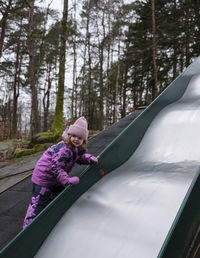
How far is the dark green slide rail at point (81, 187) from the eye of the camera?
1.53 m

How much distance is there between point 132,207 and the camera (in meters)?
1.95

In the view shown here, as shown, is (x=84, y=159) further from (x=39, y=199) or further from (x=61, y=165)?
(x=39, y=199)

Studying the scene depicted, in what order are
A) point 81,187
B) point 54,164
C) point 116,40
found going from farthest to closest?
point 116,40
point 81,187
point 54,164

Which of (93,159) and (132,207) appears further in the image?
(93,159)

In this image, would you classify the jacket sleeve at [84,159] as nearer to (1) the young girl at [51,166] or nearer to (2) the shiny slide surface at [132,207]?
(1) the young girl at [51,166]

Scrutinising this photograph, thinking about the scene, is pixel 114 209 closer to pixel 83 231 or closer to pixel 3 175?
pixel 83 231

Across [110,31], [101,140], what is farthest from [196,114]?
[110,31]

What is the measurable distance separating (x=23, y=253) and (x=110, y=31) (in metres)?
13.1

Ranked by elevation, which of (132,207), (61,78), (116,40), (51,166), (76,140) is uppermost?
(116,40)

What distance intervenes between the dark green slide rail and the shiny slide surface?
0.07 meters

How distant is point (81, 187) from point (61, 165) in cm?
38

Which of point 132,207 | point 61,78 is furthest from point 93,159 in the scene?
point 61,78

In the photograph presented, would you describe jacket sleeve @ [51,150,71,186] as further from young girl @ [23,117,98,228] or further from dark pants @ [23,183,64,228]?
dark pants @ [23,183,64,228]

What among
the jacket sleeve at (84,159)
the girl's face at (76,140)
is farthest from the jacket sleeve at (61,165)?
the jacket sleeve at (84,159)
